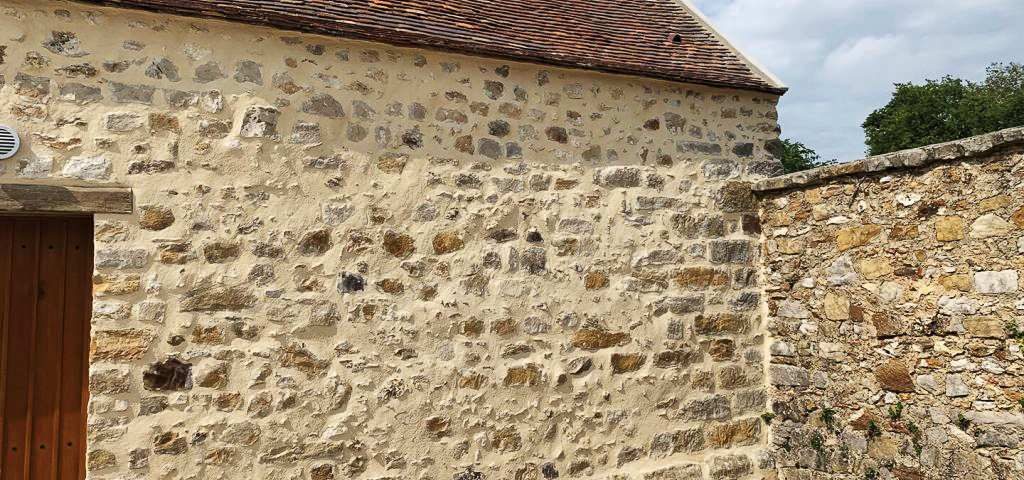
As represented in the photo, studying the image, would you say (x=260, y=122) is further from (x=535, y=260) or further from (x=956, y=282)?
(x=956, y=282)

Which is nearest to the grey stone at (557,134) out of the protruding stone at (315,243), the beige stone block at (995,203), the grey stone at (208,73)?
the protruding stone at (315,243)

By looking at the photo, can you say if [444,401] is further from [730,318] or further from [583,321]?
[730,318]

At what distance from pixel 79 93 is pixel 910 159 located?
4.19 m

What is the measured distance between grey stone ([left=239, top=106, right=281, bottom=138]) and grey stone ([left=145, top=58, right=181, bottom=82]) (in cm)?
37

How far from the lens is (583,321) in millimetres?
4465

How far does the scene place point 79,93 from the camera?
3574 millimetres

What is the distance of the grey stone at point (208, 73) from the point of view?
3807 millimetres

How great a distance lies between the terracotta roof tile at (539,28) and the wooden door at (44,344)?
1168 millimetres

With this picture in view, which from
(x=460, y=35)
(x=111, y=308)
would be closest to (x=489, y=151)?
(x=460, y=35)

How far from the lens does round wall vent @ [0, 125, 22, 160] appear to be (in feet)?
11.1

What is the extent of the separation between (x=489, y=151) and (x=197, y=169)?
1.54 metres

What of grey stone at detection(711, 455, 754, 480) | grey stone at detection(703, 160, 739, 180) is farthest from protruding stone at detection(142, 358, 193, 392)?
grey stone at detection(703, 160, 739, 180)

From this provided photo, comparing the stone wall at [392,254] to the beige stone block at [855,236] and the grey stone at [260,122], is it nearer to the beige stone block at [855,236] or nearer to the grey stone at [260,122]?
the grey stone at [260,122]

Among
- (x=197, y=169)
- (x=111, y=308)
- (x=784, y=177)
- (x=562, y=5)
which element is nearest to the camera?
(x=111, y=308)
